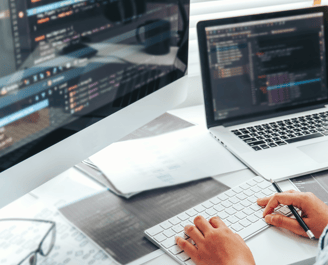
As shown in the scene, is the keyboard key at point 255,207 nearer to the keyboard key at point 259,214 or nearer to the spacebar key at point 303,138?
the keyboard key at point 259,214

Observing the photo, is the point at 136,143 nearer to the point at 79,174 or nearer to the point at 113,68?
the point at 79,174

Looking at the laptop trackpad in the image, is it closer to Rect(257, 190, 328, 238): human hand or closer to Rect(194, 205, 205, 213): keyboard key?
Rect(257, 190, 328, 238): human hand

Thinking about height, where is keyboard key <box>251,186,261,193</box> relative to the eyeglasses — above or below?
below

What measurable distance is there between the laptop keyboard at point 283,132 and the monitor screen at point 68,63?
12.5 inches

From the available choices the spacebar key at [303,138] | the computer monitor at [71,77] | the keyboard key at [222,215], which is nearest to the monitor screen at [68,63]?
the computer monitor at [71,77]

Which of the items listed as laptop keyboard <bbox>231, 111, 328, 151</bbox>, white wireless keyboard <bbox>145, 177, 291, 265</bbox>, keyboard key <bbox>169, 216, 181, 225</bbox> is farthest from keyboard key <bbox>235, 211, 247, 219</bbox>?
laptop keyboard <bbox>231, 111, 328, 151</bbox>

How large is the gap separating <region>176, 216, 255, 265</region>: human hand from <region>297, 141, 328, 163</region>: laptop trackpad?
341 mm

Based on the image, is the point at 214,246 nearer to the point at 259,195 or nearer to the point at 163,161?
the point at 259,195

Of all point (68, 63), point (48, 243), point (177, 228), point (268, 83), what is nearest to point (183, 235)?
point (177, 228)

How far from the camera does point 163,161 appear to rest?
787 millimetres

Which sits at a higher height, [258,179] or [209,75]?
[209,75]

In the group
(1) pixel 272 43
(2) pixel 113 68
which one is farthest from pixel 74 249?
(1) pixel 272 43

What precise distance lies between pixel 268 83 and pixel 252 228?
19.5 inches

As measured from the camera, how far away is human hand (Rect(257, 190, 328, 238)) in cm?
58
